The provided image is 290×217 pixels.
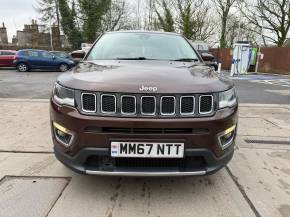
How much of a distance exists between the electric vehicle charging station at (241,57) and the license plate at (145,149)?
720 inches

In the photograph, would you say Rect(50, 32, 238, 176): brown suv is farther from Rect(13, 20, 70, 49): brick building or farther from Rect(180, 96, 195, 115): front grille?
Rect(13, 20, 70, 49): brick building

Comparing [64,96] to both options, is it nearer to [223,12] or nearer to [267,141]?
[267,141]

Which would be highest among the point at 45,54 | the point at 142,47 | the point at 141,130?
the point at 142,47

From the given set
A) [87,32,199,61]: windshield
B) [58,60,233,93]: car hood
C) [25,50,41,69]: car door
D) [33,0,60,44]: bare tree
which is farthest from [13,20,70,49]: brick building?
[58,60,233,93]: car hood

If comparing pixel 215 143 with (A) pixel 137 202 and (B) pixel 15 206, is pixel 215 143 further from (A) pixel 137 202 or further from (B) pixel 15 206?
(B) pixel 15 206

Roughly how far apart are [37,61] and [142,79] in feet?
59.9

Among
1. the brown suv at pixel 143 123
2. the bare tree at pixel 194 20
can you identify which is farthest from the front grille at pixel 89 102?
the bare tree at pixel 194 20

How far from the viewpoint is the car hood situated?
2572 millimetres

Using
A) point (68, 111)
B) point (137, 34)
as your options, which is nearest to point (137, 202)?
point (68, 111)

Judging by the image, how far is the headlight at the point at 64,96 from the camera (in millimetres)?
2668

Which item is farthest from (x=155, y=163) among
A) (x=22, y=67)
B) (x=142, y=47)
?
(x=22, y=67)

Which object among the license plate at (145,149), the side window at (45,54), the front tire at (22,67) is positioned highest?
the license plate at (145,149)

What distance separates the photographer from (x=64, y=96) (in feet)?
8.99

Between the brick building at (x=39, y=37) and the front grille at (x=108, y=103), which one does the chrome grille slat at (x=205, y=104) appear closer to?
the front grille at (x=108, y=103)
